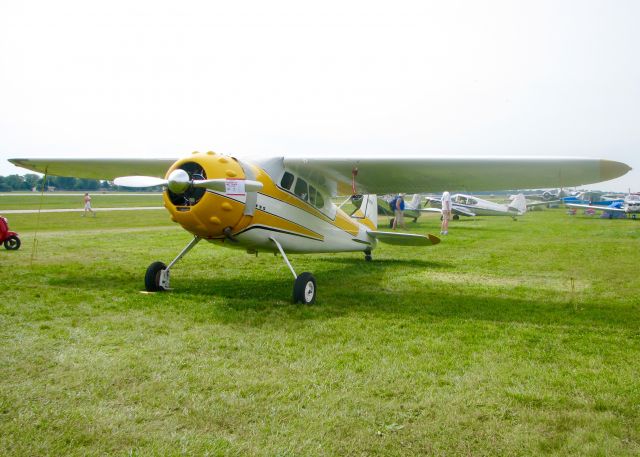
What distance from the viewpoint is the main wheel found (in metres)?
6.71

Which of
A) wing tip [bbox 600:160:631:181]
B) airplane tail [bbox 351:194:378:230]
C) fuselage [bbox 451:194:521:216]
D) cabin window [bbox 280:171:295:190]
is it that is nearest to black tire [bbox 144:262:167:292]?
cabin window [bbox 280:171:295:190]

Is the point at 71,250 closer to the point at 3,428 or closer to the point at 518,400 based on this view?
the point at 3,428

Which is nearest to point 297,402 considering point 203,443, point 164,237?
point 203,443

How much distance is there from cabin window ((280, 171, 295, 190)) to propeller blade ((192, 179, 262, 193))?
100 centimetres

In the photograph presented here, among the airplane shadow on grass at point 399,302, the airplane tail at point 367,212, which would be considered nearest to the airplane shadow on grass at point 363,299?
the airplane shadow on grass at point 399,302

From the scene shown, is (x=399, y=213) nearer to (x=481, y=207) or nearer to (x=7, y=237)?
(x=481, y=207)

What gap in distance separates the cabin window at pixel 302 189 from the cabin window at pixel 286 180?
19cm

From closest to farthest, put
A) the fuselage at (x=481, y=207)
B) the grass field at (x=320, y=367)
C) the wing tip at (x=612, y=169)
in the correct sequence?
the grass field at (x=320, y=367)
the wing tip at (x=612, y=169)
the fuselage at (x=481, y=207)

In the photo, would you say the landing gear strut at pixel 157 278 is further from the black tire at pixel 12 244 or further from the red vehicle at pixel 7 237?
the black tire at pixel 12 244

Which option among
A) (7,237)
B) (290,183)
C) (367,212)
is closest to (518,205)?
(367,212)

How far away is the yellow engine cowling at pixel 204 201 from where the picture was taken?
629cm

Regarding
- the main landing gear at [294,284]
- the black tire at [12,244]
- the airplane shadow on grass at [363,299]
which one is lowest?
the black tire at [12,244]

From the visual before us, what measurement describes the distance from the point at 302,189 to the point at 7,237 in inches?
338

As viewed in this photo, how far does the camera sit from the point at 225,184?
20.7 ft
